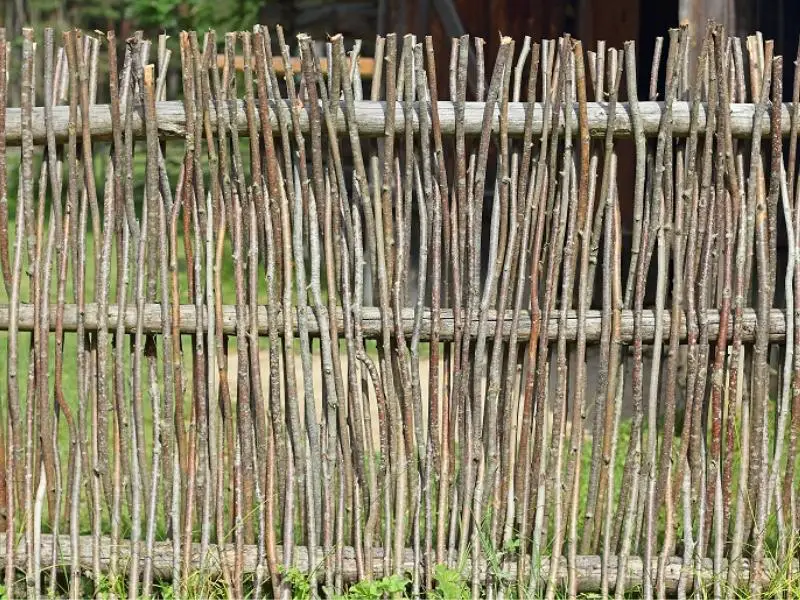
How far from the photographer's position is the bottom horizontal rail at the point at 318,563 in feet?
10.8

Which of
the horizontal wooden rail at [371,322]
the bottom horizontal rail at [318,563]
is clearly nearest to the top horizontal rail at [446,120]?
the horizontal wooden rail at [371,322]

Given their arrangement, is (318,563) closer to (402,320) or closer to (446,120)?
(402,320)

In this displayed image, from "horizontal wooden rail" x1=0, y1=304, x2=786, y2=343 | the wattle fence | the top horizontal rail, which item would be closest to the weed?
the wattle fence

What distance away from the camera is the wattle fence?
10.2 ft

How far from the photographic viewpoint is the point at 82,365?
3.22m

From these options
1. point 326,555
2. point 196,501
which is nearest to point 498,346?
point 326,555

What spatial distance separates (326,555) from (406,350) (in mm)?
651

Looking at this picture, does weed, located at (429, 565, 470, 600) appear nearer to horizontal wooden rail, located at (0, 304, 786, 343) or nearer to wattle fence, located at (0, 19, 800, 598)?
wattle fence, located at (0, 19, 800, 598)

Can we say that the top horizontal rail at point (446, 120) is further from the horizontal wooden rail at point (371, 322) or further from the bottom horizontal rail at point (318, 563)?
the bottom horizontal rail at point (318, 563)

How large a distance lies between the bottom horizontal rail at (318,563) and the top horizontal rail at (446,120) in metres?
1.21

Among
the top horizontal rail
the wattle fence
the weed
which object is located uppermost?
the top horizontal rail

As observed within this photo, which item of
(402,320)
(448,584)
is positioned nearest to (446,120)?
(402,320)

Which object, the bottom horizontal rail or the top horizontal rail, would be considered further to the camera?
the bottom horizontal rail

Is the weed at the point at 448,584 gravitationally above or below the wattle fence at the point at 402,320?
below
